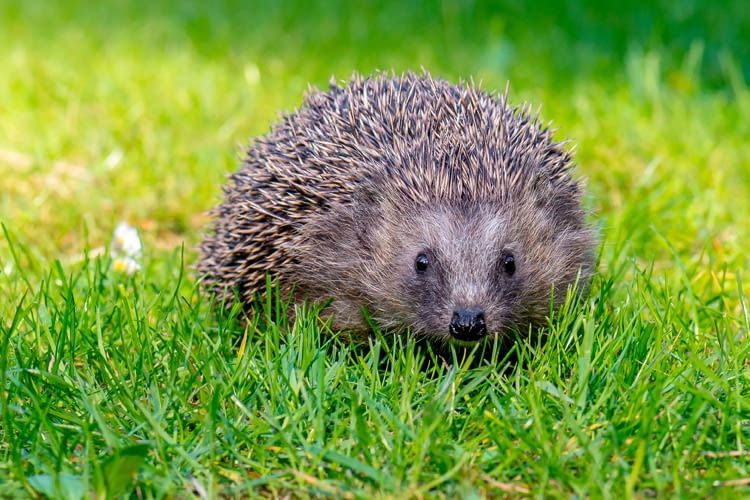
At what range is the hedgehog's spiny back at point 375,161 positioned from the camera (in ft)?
16.1

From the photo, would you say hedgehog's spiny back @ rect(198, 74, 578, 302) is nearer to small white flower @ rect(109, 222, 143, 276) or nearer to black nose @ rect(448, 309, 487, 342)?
small white flower @ rect(109, 222, 143, 276)

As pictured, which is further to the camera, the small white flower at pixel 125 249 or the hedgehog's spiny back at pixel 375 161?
the small white flower at pixel 125 249

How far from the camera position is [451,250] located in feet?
15.3

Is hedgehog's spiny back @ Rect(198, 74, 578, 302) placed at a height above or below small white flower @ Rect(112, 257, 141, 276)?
above

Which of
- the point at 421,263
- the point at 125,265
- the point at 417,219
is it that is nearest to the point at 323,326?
the point at 421,263

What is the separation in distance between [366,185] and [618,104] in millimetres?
3980

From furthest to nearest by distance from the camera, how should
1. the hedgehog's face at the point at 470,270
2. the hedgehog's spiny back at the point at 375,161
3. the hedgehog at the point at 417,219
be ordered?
the hedgehog's spiny back at the point at 375,161 < the hedgehog at the point at 417,219 < the hedgehog's face at the point at 470,270

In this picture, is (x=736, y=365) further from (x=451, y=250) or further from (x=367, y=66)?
(x=367, y=66)

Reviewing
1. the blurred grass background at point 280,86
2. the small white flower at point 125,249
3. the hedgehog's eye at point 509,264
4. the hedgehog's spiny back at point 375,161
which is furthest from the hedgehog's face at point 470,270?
the small white flower at point 125,249

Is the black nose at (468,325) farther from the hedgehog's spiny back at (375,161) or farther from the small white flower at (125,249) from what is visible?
the small white flower at (125,249)

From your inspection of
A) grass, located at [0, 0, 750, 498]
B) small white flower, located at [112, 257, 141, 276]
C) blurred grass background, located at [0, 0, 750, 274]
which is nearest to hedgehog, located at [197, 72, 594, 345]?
grass, located at [0, 0, 750, 498]

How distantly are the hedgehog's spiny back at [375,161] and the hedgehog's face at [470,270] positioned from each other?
14cm

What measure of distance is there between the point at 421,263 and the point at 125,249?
6.86ft

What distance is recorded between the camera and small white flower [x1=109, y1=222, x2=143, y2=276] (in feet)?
18.8
